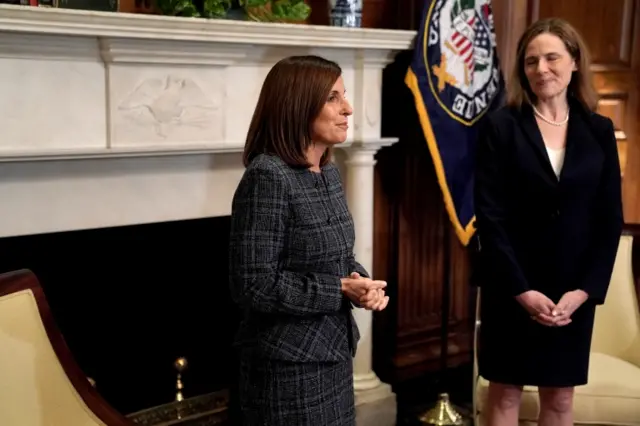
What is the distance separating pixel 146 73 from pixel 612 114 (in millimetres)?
1871

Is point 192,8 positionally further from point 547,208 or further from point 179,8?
point 547,208

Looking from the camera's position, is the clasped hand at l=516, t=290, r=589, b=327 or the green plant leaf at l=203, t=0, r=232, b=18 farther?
the green plant leaf at l=203, t=0, r=232, b=18

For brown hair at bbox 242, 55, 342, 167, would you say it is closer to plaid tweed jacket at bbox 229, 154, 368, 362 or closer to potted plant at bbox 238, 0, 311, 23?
plaid tweed jacket at bbox 229, 154, 368, 362

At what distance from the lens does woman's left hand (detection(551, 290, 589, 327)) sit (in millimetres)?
1862

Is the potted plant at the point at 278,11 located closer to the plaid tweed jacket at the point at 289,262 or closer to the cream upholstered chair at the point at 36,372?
the plaid tweed jacket at the point at 289,262

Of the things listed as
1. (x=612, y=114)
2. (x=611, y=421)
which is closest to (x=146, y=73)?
(x=611, y=421)

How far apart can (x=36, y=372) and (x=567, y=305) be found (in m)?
1.21

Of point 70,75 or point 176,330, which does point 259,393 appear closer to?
point 70,75

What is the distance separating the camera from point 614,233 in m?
1.90

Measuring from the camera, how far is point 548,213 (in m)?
1.88

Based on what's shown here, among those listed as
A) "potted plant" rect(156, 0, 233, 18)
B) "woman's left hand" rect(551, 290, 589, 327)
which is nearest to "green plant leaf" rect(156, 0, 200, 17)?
"potted plant" rect(156, 0, 233, 18)

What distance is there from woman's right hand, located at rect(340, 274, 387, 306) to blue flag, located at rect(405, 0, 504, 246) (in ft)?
3.92

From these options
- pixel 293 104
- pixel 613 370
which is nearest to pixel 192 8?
pixel 293 104

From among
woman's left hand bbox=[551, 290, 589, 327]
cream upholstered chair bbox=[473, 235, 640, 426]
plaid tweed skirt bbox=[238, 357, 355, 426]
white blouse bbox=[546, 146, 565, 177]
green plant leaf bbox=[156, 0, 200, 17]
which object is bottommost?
cream upholstered chair bbox=[473, 235, 640, 426]
